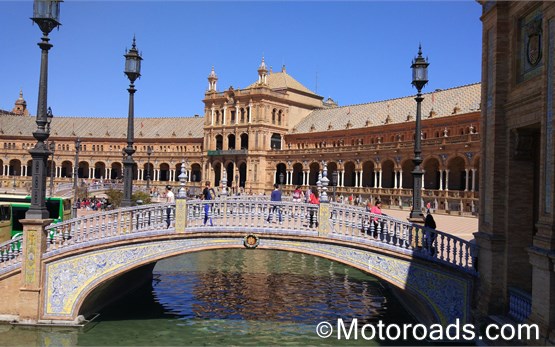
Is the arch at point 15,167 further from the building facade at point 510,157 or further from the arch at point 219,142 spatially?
the building facade at point 510,157

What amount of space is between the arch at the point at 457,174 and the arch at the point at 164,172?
50463 mm

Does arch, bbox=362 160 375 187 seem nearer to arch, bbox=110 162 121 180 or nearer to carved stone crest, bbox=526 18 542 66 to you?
arch, bbox=110 162 121 180

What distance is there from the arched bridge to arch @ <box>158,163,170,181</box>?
70.1m

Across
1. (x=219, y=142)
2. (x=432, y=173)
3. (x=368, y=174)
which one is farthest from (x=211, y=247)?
(x=219, y=142)

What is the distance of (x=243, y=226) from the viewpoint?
14.4 metres

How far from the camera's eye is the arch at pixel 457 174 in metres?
44.8

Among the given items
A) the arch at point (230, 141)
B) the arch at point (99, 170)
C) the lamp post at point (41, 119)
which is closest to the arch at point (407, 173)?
the arch at point (230, 141)

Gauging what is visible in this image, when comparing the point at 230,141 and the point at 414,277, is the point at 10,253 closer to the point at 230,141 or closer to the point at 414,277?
the point at 414,277

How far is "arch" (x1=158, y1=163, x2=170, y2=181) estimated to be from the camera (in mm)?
83325

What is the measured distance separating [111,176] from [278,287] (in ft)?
236

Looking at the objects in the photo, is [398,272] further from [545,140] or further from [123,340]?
[123,340]

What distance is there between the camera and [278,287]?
66.2 feet

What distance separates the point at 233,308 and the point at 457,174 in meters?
34.1

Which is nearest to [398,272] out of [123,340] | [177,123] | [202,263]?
[123,340]
